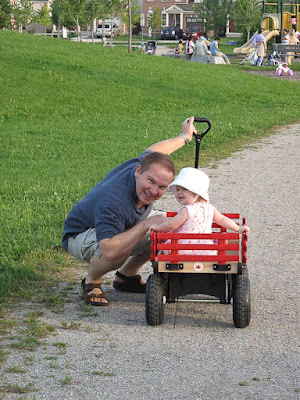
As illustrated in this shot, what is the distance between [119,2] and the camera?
54.8 m

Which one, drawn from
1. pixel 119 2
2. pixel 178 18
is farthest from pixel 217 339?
pixel 178 18

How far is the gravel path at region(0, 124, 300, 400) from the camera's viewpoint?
13.7ft

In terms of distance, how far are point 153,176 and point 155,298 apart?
79 cm

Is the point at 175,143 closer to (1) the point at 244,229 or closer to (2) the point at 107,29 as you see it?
(1) the point at 244,229

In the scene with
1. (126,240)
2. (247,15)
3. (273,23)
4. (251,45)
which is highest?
(247,15)

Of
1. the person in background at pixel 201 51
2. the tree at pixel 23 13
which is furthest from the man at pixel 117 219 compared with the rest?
the tree at pixel 23 13

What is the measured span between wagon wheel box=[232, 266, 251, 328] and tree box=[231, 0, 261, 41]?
173 feet

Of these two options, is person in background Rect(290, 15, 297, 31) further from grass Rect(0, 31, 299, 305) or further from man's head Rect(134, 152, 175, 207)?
man's head Rect(134, 152, 175, 207)

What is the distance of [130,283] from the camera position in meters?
5.91

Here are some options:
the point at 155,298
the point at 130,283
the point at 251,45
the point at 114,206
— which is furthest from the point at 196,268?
the point at 251,45

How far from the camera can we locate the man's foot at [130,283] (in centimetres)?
589

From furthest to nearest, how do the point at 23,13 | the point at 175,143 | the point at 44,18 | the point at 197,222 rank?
the point at 44,18
the point at 23,13
the point at 175,143
the point at 197,222

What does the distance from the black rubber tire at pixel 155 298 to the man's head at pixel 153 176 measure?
0.56 m

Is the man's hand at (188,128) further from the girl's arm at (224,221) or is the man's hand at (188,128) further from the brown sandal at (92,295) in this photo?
the brown sandal at (92,295)
